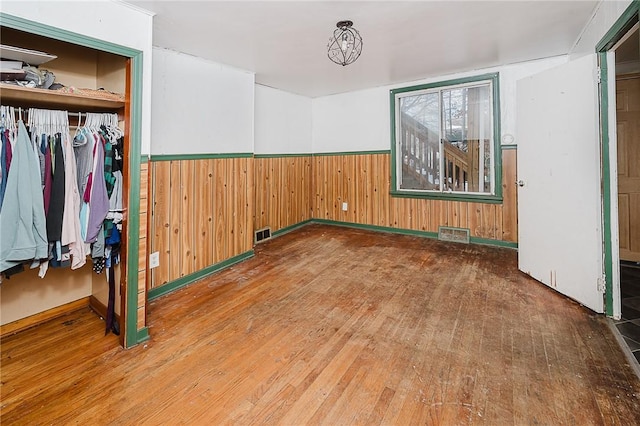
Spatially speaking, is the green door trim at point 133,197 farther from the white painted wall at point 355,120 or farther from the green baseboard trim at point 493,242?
the green baseboard trim at point 493,242

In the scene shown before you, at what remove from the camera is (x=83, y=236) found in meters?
2.03

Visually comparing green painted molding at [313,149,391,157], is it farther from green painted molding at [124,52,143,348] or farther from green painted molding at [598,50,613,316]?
green painted molding at [124,52,143,348]

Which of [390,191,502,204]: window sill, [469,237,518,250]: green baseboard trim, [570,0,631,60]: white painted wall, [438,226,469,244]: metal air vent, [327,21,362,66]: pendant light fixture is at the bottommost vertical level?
[469,237,518,250]: green baseboard trim

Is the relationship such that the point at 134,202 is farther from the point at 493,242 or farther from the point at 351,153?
the point at 493,242

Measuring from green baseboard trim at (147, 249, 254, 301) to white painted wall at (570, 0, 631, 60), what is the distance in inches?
150

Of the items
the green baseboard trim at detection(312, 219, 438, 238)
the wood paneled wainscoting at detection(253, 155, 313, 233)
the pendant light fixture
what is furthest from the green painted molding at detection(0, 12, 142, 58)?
the green baseboard trim at detection(312, 219, 438, 238)

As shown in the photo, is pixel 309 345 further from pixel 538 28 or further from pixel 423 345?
pixel 538 28

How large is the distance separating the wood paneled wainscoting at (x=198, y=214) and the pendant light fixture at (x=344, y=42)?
5.13ft

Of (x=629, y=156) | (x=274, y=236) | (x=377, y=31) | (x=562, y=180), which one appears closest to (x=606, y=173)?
(x=562, y=180)

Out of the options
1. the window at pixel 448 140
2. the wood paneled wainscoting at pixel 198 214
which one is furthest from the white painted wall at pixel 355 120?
the wood paneled wainscoting at pixel 198 214

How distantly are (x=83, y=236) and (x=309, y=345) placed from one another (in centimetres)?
164

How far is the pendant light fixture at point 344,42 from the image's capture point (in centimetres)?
271

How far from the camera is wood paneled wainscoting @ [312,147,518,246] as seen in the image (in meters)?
4.17

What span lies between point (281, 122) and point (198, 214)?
251 centimetres
